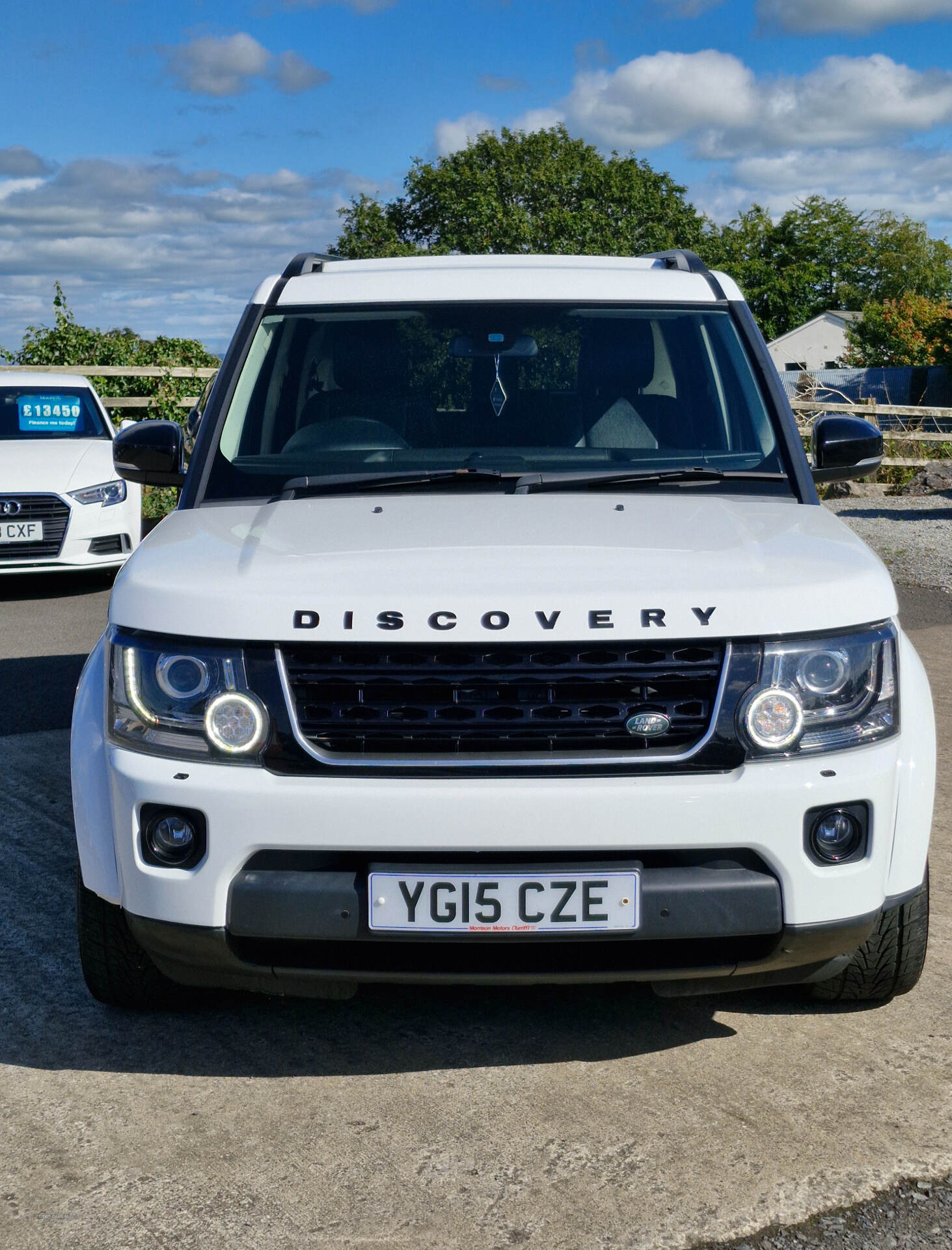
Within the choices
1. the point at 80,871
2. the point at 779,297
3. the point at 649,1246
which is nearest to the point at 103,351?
the point at 80,871

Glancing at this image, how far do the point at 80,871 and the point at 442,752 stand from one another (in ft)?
3.15

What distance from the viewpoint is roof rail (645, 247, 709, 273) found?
4.60m

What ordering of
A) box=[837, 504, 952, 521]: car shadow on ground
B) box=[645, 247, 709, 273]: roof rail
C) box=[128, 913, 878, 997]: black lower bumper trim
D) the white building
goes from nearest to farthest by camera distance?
box=[128, 913, 878, 997]: black lower bumper trim, box=[645, 247, 709, 273]: roof rail, box=[837, 504, 952, 521]: car shadow on ground, the white building

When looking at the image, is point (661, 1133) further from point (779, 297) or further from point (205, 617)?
point (779, 297)

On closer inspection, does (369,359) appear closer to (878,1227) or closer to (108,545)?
(878,1227)

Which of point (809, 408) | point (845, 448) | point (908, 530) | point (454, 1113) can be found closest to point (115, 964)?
point (454, 1113)

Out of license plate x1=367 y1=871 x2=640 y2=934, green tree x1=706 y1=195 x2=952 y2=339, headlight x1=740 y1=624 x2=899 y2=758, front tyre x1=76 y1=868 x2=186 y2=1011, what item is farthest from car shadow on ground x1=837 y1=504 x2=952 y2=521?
green tree x1=706 y1=195 x2=952 y2=339

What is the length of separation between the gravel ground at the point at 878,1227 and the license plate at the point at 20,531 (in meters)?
8.88

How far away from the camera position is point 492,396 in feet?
13.5

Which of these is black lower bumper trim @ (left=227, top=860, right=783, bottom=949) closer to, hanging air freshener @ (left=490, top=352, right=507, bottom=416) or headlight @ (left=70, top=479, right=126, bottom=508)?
hanging air freshener @ (left=490, top=352, right=507, bottom=416)

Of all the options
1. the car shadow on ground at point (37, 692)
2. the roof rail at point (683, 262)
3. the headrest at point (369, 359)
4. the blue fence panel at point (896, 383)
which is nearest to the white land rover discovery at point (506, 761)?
the headrest at point (369, 359)

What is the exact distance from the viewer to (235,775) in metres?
2.85

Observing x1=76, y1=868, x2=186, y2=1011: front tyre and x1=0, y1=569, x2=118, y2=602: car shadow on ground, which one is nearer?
x1=76, y1=868, x2=186, y2=1011: front tyre

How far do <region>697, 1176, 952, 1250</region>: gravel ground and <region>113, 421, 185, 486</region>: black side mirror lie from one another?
269 cm
